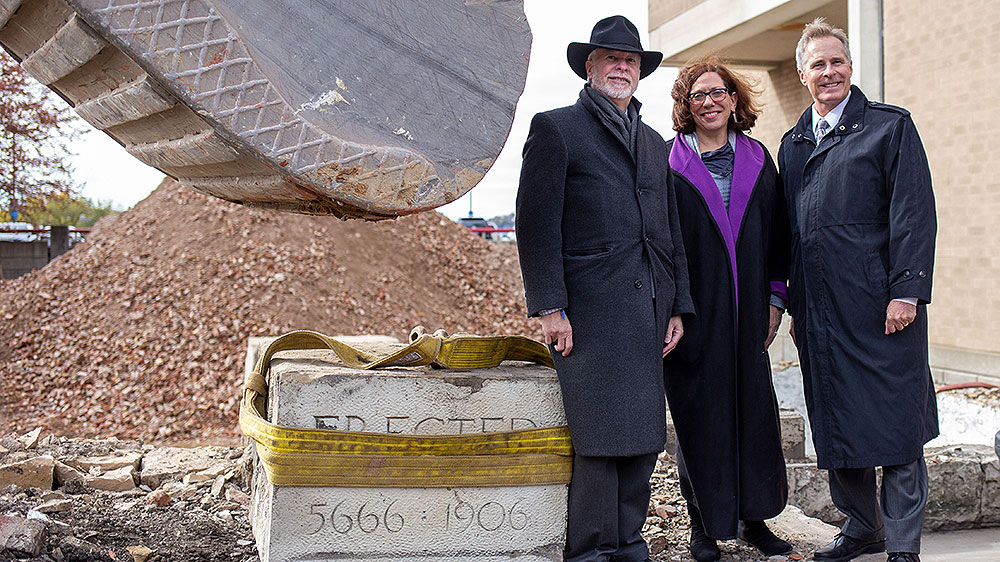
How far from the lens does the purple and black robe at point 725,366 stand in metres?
3.19

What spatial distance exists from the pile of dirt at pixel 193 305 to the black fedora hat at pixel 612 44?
4.99 m

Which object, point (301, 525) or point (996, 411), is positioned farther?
point (996, 411)

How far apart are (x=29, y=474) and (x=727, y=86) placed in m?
3.15

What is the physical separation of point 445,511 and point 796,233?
1.71 meters

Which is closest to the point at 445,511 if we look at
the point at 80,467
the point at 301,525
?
the point at 301,525

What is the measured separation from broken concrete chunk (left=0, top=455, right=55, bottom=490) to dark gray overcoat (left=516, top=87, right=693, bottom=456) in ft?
7.34

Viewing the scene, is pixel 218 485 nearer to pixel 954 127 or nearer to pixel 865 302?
pixel 865 302

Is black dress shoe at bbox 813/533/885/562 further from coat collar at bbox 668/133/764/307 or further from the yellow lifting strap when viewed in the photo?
the yellow lifting strap

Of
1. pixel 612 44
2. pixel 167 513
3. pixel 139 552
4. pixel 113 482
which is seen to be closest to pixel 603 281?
pixel 612 44

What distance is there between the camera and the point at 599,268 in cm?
277

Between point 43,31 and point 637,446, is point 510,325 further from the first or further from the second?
point 43,31

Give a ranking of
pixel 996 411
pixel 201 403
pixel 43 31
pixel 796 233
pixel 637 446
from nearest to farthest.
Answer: pixel 43 31 < pixel 637 446 < pixel 796 233 < pixel 996 411 < pixel 201 403

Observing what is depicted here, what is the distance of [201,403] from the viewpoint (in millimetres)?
7469

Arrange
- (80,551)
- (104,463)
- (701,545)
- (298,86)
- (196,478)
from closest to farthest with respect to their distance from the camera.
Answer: (298,86) < (80,551) < (701,545) < (196,478) < (104,463)
